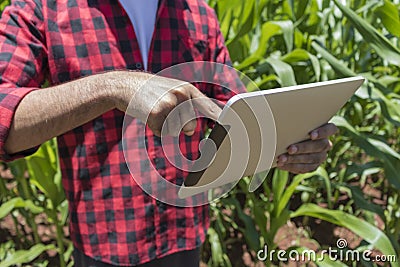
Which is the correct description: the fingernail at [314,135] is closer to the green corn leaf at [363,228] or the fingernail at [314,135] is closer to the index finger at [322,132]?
the index finger at [322,132]

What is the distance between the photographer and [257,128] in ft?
1.92

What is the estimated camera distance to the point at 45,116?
25.4 inches

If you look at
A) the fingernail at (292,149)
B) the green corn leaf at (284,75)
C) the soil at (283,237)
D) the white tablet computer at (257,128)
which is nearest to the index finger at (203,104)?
the white tablet computer at (257,128)

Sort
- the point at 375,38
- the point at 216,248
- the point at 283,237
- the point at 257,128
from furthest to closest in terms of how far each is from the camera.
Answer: the point at 283,237 → the point at 216,248 → the point at 375,38 → the point at 257,128

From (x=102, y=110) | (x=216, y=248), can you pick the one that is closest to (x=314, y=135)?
(x=102, y=110)

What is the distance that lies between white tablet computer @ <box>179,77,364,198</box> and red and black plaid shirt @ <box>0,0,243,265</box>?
8.3 inches

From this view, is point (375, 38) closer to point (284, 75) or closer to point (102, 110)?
point (284, 75)

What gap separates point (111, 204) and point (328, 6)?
0.96 m

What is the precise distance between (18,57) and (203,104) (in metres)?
0.28

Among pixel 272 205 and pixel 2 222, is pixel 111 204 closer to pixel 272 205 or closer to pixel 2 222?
pixel 272 205

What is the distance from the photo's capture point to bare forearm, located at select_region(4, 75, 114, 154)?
63 centimetres

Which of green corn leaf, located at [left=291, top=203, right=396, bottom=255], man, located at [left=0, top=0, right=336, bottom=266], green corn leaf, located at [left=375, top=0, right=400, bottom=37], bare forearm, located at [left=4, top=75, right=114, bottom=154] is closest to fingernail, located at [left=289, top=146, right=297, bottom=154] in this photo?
man, located at [left=0, top=0, right=336, bottom=266]

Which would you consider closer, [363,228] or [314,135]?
[314,135]

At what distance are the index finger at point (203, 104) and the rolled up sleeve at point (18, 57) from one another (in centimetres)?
23
